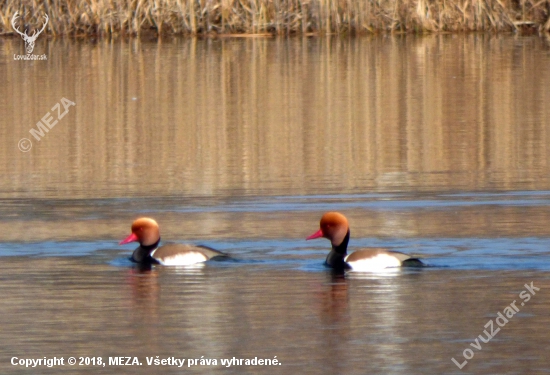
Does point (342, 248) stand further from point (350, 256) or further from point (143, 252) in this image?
point (143, 252)

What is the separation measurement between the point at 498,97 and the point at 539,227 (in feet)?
27.8

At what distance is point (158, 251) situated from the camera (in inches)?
331

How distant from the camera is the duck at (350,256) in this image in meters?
7.93

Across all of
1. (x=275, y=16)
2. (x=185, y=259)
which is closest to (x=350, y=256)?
(x=185, y=259)

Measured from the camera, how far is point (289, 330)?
6598mm

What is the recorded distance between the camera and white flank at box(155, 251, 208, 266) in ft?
26.9

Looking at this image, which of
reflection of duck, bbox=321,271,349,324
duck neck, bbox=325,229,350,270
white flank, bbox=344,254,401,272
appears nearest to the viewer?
reflection of duck, bbox=321,271,349,324

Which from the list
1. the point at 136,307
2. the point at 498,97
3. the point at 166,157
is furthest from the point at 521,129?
the point at 136,307

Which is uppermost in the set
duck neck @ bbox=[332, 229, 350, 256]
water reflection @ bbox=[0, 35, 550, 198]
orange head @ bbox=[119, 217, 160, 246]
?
water reflection @ bbox=[0, 35, 550, 198]

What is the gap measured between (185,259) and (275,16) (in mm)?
19444

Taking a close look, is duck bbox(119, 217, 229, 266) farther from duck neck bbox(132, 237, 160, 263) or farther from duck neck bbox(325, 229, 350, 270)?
duck neck bbox(325, 229, 350, 270)

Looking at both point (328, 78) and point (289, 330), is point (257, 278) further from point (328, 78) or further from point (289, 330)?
point (328, 78)

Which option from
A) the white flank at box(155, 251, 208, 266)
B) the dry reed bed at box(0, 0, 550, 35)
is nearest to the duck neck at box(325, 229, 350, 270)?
the white flank at box(155, 251, 208, 266)

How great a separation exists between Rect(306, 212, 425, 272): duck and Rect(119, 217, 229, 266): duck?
73cm
